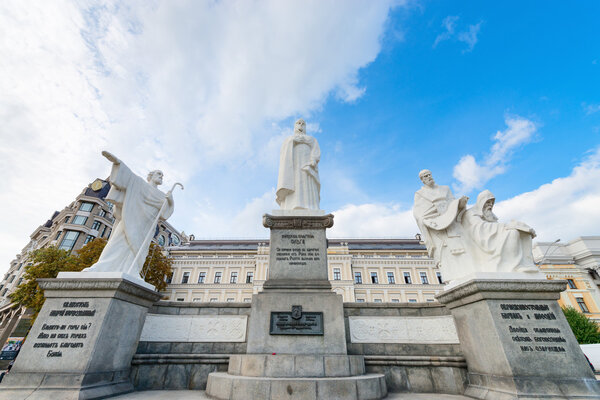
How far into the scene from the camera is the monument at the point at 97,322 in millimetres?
4207

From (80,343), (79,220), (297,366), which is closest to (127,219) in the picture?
(80,343)

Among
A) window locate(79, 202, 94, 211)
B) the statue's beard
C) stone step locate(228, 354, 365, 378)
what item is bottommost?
stone step locate(228, 354, 365, 378)

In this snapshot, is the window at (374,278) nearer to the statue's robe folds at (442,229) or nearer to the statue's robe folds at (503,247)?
the statue's robe folds at (442,229)

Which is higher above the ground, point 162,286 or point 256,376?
point 162,286

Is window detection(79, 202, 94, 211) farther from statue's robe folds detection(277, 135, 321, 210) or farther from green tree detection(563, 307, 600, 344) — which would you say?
green tree detection(563, 307, 600, 344)

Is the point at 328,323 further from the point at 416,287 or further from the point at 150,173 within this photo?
the point at 416,287

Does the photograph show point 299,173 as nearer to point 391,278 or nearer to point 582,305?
point 391,278

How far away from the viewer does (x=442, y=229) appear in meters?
5.99

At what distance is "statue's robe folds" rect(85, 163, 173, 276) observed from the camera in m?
5.63

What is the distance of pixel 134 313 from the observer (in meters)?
5.37

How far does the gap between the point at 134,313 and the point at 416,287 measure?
145 ft

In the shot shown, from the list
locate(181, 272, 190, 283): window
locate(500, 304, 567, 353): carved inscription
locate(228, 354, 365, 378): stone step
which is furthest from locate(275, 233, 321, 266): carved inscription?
locate(181, 272, 190, 283): window

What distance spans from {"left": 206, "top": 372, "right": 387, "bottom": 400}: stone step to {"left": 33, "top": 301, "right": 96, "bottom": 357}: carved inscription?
2755 millimetres

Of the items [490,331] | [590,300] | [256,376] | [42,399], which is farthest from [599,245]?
[42,399]
